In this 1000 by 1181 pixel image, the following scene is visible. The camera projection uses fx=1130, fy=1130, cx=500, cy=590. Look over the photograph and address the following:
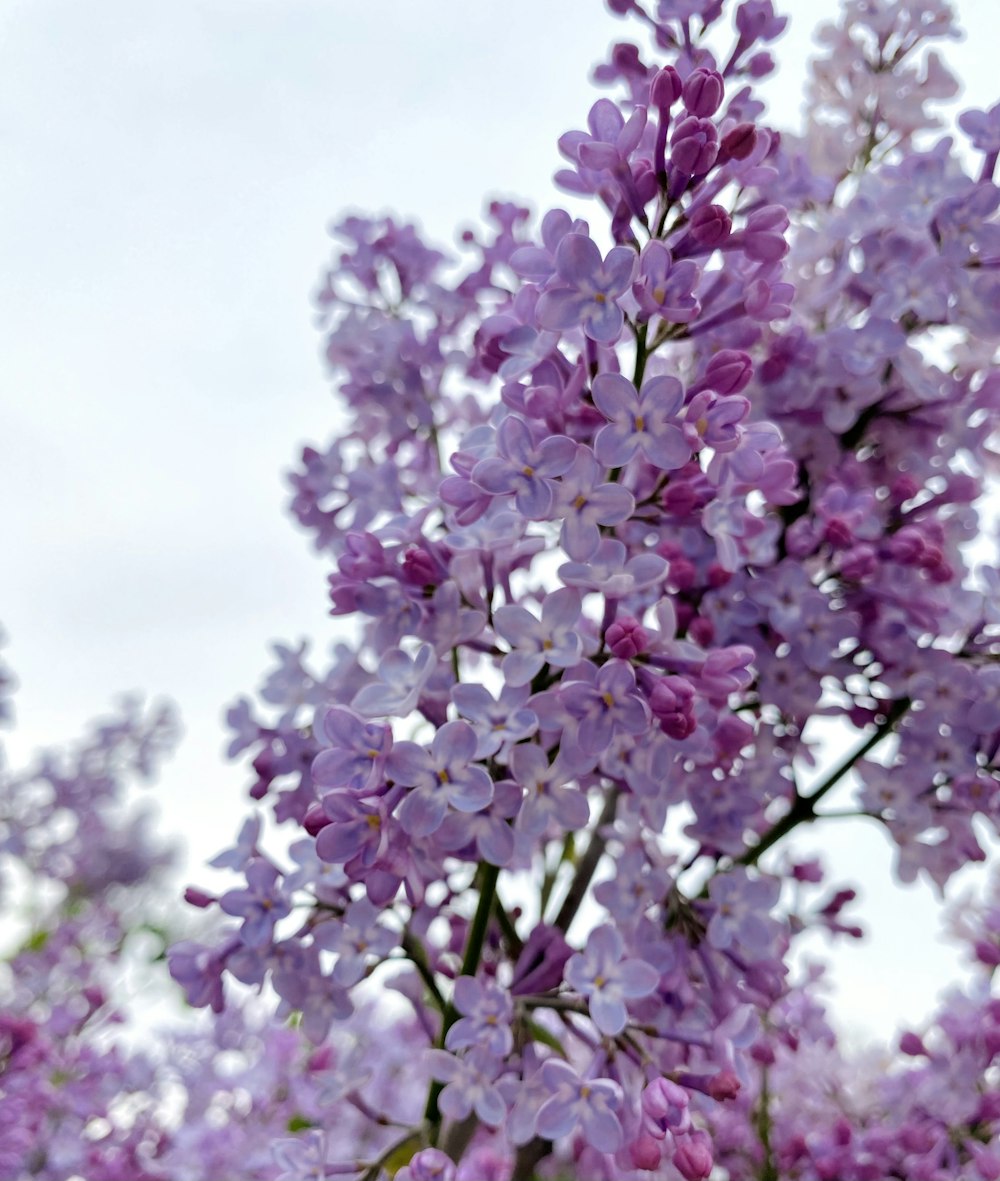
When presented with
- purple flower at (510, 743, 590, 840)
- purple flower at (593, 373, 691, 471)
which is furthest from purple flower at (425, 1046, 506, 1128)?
purple flower at (593, 373, 691, 471)

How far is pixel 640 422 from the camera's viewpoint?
72 cm

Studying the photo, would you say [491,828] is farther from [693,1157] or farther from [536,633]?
[693,1157]

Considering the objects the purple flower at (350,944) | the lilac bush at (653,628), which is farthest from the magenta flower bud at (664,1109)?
the purple flower at (350,944)

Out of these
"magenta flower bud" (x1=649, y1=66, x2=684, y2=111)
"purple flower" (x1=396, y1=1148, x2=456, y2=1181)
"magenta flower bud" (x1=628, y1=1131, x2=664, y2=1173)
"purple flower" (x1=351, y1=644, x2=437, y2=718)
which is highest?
Answer: "magenta flower bud" (x1=649, y1=66, x2=684, y2=111)

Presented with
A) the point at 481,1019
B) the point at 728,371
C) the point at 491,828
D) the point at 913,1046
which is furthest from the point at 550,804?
the point at 913,1046

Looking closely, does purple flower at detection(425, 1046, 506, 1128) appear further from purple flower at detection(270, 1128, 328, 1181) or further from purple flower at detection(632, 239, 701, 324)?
purple flower at detection(632, 239, 701, 324)

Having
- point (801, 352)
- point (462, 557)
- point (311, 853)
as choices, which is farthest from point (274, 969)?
point (801, 352)

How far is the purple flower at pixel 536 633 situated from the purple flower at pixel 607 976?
197 mm

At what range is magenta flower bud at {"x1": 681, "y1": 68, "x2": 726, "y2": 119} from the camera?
0.75m

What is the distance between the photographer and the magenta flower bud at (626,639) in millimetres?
709

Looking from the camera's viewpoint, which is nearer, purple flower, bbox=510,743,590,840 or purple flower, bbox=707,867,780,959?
purple flower, bbox=510,743,590,840

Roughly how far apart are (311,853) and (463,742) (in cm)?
21

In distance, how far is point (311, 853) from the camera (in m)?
0.84

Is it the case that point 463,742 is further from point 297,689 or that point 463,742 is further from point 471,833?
point 297,689
